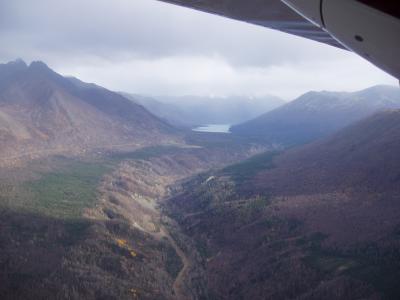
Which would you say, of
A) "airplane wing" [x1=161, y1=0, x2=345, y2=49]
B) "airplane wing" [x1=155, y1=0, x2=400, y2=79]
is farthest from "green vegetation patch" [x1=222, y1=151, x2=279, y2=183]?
"airplane wing" [x1=155, y1=0, x2=400, y2=79]

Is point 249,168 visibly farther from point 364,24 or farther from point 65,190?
point 364,24

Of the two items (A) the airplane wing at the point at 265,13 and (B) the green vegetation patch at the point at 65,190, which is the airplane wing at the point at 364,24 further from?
(B) the green vegetation patch at the point at 65,190

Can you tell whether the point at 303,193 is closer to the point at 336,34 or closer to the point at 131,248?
the point at 131,248

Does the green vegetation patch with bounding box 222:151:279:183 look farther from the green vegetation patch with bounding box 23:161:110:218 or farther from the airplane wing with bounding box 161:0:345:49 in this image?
the airplane wing with bounding box 161:0:345:49

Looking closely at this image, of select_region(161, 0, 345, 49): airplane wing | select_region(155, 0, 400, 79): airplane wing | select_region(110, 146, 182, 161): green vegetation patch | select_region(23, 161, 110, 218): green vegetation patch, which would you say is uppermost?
select_region(161, 0, 345, 49): airplane wing

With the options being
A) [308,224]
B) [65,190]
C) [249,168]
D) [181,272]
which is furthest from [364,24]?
[249,168]

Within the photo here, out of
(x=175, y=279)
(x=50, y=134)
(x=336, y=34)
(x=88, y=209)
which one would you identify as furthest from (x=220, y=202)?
(x=50, y=134)
